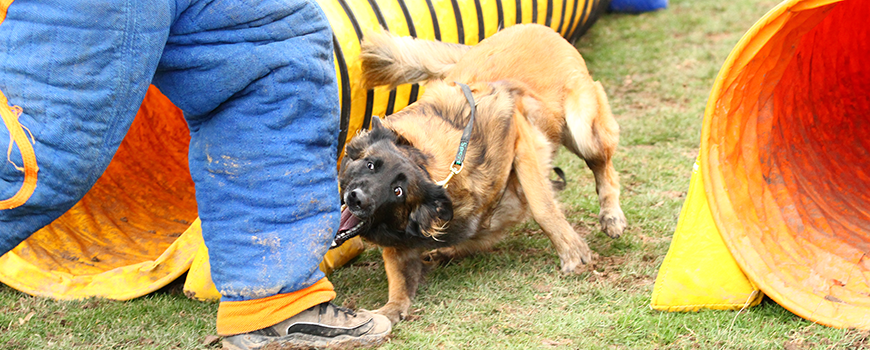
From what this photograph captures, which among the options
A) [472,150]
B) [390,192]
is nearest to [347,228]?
[390,192]

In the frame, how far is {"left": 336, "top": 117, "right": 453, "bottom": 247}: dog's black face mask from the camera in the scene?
9.78 feet

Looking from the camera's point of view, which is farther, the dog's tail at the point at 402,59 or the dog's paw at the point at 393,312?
the dog's tail at the point at 402,59

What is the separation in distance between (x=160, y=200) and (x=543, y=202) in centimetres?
246

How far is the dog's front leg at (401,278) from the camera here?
3.21m

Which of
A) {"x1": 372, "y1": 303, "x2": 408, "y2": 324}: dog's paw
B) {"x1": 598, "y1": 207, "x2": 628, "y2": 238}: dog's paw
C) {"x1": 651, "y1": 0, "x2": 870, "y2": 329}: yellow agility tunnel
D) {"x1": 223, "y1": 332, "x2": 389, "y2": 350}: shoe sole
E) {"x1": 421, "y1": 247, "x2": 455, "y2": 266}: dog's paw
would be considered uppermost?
{"x1": 651, "y1": 0, "x2": 870, "y2": 329}: yellow agility tunnel

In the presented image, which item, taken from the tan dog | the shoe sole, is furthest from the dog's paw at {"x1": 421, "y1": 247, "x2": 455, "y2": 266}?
the shoe sole

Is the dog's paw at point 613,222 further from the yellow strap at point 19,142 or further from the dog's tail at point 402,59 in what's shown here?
the yellow strap at point 19,142

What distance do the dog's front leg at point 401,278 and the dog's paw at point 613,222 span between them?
1043mm

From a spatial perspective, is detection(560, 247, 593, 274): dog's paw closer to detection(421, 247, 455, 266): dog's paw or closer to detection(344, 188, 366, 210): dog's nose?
detection(421, 247, 455, 266): dog's paw

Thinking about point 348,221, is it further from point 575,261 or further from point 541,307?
point 575,261

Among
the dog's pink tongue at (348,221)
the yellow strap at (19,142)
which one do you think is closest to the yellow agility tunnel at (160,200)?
the dog's pink tongue at (348,221)

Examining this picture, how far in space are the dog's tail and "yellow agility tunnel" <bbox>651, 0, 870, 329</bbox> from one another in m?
1.72

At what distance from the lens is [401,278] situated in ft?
11.1

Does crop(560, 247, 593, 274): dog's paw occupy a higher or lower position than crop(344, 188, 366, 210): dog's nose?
lower
